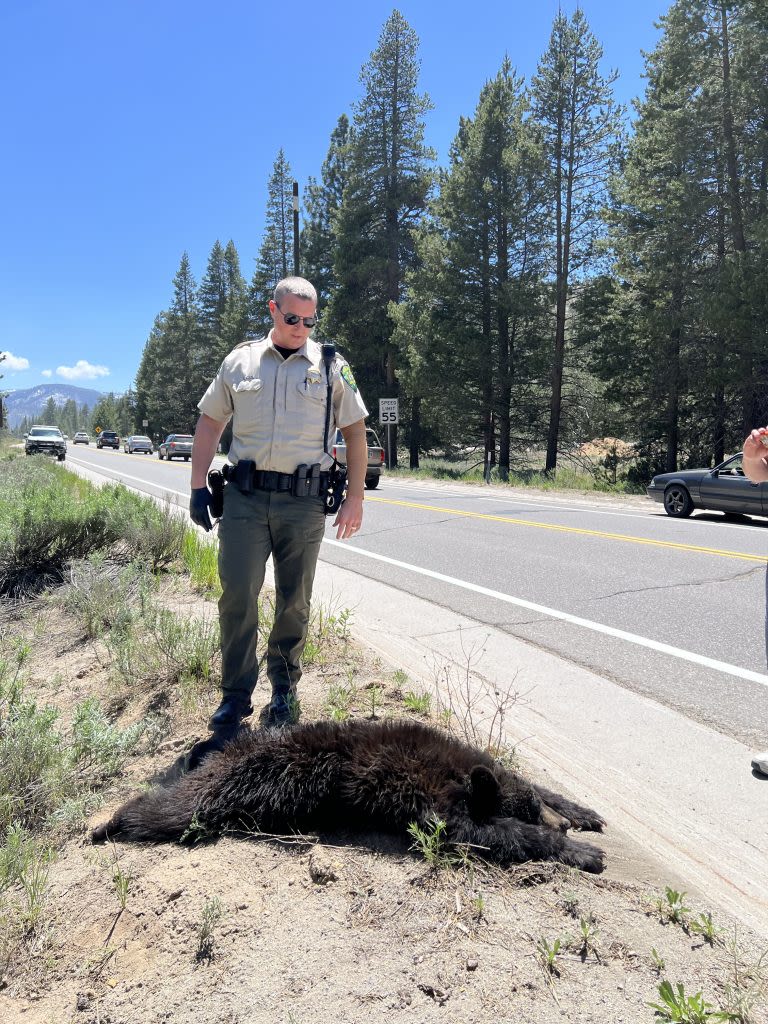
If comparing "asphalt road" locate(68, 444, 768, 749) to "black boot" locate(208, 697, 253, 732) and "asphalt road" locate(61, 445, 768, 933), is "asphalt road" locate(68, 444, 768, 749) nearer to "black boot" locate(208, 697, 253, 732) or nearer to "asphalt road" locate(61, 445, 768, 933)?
"asphalt road" locate(61, 445, 768, 933)

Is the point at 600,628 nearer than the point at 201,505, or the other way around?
the point at 201,505

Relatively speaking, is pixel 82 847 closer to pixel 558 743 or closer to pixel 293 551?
pixel 293 551

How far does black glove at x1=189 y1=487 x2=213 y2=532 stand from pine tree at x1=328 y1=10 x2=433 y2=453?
3210cm

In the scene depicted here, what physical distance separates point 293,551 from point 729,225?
21850mm

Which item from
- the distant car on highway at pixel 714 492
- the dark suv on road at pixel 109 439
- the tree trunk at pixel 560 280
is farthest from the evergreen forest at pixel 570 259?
the dark suv on road at pixel 109 439

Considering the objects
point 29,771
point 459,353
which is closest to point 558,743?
point 29,771

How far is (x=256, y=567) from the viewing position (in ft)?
11.4

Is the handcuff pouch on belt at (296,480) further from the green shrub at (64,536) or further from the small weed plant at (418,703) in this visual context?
the green shrub at (64,536)

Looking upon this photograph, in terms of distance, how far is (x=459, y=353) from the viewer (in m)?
28.8

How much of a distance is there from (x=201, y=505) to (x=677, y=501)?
12.6 metres

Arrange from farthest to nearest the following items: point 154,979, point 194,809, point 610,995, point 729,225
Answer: point 729,225, point 194,809, point 154,979, point 610,995

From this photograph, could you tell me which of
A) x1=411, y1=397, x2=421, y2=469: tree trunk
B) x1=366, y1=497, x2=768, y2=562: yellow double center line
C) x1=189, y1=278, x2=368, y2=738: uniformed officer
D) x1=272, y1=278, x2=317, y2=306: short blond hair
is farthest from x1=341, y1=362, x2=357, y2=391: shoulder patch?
x1=411, y1=397, x2=421, y2=469: tree trunk

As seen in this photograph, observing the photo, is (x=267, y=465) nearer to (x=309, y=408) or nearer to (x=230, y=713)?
(x=309, y=408)

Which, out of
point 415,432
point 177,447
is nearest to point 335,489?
point 415,432
